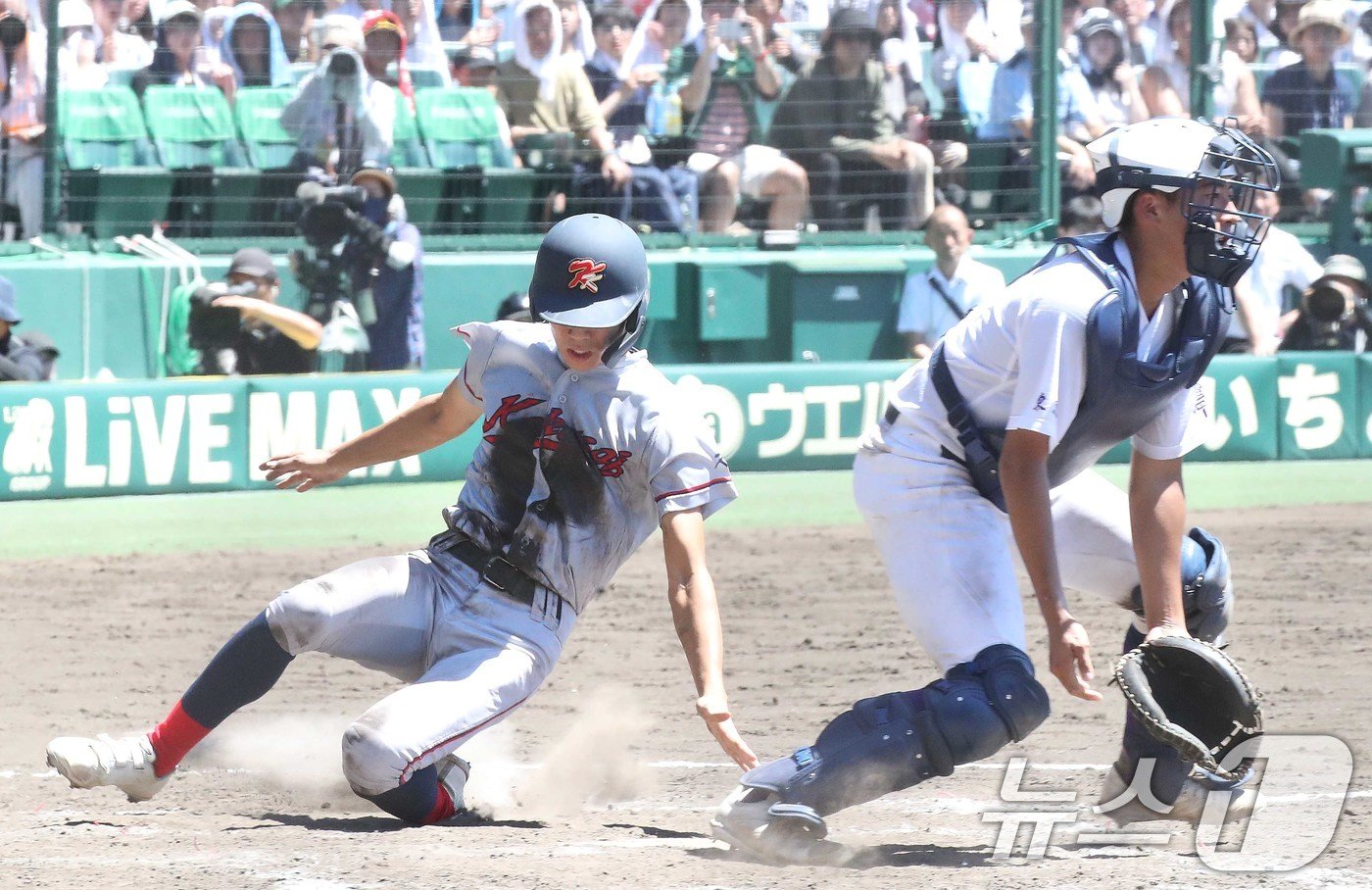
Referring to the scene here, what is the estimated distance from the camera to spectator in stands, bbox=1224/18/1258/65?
11094mm

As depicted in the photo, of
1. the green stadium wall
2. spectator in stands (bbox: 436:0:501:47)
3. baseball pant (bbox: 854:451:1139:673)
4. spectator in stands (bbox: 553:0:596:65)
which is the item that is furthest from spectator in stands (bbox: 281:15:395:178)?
baseball pant (bbox: 854:451:1139:673)

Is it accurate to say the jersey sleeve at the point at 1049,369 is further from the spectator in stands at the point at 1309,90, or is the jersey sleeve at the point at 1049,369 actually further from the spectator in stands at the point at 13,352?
the spectator in stands at the point at 1309,90

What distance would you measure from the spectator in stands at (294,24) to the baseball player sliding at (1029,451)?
6836 millimetres

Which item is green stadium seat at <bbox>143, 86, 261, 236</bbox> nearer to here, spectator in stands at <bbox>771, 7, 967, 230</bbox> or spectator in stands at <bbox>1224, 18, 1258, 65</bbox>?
spectator in stands at <bbox>771, 7, 967, 230</bbox>

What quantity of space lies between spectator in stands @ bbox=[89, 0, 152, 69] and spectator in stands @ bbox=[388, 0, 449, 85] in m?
1.41

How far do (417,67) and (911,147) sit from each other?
3.01 m

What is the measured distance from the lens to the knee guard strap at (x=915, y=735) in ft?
11.4

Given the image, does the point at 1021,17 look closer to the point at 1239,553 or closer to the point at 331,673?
the point at 1239,553

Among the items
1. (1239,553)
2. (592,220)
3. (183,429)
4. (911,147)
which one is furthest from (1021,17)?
(592,220)

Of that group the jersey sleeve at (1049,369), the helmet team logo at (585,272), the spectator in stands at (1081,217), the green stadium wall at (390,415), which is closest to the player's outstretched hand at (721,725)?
the jersey sleeve at (1049,369)

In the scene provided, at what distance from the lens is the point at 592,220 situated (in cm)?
387

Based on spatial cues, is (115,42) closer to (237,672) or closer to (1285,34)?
(237,672)

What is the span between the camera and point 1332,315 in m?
10.3

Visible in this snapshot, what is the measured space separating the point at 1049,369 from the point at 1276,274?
755 cm
